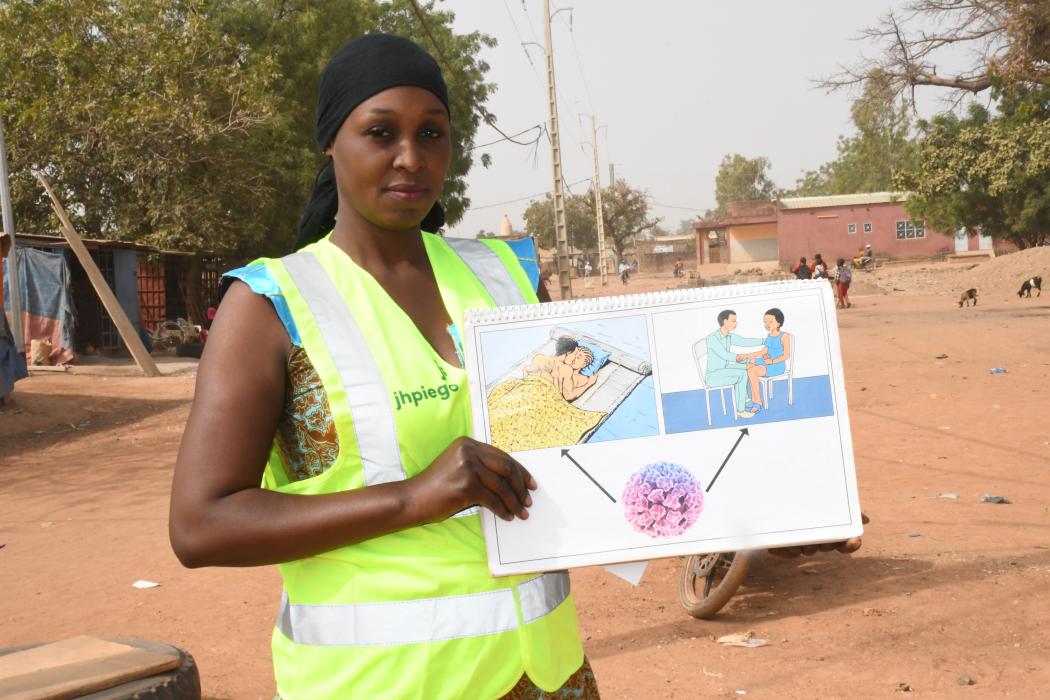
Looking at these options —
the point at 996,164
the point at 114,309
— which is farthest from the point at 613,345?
the point at 996,164

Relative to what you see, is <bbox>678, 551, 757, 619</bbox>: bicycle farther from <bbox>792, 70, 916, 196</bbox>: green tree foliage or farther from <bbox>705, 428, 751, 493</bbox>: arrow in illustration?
<bbox>792, 70, 916, 196</bbox>: green tree foliage

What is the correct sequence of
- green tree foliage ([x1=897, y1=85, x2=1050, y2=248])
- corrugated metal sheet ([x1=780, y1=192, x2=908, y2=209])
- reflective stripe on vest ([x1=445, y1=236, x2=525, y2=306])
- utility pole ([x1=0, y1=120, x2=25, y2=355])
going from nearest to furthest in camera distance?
reflective stripe on vest ([x1=445, y1=236, x2=525, y2=306]), utility pole ([x1=0, y1=120, x2=25, y2=355]), green tree foliage ([x1=897, y1=85, x2=1050, y2=248]), corrugated metal sheet ([x1=780, y1=192, x2=908, y2=209])

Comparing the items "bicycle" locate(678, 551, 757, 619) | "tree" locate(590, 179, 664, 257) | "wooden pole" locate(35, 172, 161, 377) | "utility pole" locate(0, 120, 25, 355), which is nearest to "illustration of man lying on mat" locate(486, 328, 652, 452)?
"bicycle" locate(678, 551, 757, 619)

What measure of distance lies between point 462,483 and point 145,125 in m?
21.4

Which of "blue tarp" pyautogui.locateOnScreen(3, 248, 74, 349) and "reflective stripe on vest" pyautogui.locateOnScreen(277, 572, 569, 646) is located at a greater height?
"blue tarp" pyautogui.locateOnScreen(3, 248, 74, 349)

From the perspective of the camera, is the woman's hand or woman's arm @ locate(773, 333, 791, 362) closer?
the woman's hand

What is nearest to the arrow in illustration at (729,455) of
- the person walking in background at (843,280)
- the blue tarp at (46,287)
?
the blue tarp at (46,287)

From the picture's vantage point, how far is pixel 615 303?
1.43 meters

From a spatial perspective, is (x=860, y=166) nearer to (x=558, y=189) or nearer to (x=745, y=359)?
(x=558, y=189)

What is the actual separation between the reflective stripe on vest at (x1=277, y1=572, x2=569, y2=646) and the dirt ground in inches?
19.1

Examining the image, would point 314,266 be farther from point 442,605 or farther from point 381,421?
point 442,605

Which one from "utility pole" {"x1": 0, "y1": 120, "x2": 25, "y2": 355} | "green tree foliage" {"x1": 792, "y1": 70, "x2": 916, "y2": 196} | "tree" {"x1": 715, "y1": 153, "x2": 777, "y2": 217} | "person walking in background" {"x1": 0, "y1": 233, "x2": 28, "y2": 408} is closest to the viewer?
"person walking in background" {"x1": 0, "y1": 233, "x2": 28, "y2": 408}

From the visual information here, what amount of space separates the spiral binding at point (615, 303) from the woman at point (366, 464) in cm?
9

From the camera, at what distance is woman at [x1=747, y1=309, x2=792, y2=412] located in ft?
4.72
